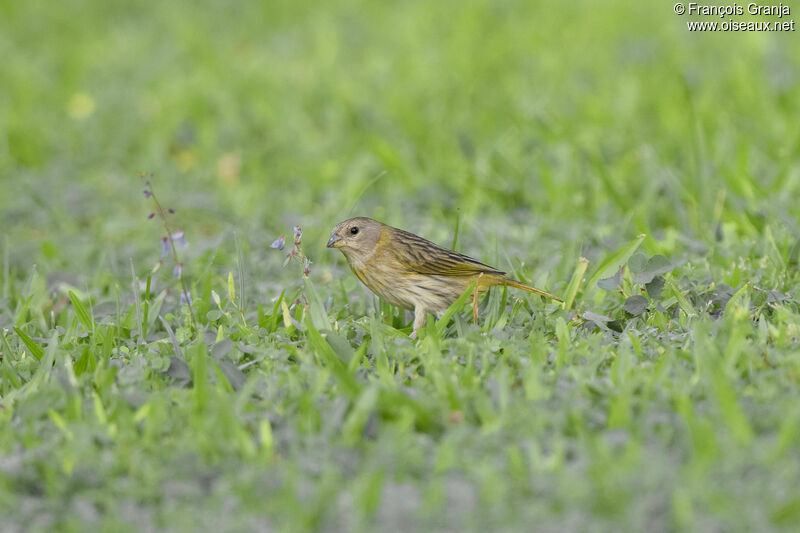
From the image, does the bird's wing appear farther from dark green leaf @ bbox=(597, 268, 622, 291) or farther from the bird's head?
dark green leaf @ bbox=(597, 268, 622, 291)

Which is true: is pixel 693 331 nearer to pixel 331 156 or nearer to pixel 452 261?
pixel 452 261

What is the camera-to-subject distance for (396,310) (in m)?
5.11

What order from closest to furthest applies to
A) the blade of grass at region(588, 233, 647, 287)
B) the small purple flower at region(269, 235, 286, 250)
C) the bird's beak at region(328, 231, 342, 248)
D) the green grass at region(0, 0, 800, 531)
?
the green grass at region(0, 0, 800, 531), the small purple flower at region(269, 235, 286, 250), the blade of grass at region(588, 233, 647, 287), the bird's beak at region(328, 231, 342, 248)

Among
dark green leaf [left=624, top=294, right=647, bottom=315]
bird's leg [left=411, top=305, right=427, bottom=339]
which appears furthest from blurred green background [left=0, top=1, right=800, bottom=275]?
dark green leaf [left=624, top=294, right=647, bottom=315]

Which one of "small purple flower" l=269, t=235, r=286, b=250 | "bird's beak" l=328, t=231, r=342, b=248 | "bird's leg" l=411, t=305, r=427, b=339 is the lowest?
"bird's leg" l=411, t=305, r=427, b=339

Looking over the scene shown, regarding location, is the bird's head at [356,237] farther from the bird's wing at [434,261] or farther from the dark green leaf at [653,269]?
the dark green leaf at [653,269]

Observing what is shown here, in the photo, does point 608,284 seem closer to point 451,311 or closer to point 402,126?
point 451,311

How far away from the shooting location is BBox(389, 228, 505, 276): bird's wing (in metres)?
4.59

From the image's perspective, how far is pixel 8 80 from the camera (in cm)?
977

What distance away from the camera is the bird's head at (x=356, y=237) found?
472 cm

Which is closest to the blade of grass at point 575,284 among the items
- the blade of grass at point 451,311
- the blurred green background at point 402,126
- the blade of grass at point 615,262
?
the blade of grass at point 615,262

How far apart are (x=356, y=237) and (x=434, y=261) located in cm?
39

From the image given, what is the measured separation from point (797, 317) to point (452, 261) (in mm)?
1455

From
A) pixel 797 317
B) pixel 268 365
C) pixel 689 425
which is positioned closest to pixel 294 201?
pixel 268 365
